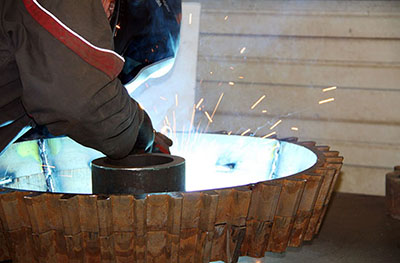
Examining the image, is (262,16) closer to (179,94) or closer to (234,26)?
(234,26)

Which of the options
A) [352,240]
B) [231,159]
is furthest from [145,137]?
[352,240]

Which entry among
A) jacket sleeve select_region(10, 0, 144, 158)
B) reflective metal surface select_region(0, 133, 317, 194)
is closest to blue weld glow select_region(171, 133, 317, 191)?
reflective metal surface select_region(0, 133, 317, 194)

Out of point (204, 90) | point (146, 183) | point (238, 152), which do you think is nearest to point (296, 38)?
point (204, 90)

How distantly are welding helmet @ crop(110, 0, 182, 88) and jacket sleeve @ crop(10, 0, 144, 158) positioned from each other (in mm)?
455

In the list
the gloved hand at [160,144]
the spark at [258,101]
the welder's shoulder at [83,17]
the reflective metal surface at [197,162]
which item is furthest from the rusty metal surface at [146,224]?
the spark at [258,101]

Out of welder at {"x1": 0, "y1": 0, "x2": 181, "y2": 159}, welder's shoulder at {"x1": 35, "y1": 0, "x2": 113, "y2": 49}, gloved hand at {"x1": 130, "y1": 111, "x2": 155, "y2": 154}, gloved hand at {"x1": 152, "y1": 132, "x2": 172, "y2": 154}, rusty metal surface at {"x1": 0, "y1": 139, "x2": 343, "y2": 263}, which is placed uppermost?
welder's shoulder at {"x1": 35, "y1": 0, "x2": 113, "y2": 49}

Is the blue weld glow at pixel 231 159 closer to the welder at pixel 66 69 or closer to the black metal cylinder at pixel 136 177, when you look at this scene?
the black metal cylinder at pixel 136 177

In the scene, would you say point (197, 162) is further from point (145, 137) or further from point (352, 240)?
point (352, 240)

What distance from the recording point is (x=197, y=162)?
3.00 metres

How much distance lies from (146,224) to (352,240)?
181 cm

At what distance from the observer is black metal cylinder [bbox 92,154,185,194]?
1.87 meters

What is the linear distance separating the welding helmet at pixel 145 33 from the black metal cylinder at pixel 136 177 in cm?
51

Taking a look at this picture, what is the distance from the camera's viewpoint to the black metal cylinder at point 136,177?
1.87m

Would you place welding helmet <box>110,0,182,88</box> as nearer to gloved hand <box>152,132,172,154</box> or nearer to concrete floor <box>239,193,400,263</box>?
gloved hand <box>152,132,172,154</box>
